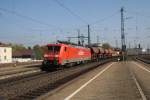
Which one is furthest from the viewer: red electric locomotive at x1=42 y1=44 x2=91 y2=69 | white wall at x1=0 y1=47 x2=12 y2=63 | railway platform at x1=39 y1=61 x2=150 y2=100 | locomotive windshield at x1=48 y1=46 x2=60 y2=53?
white wall at x1=0 y1=47 x2=12 y2=63

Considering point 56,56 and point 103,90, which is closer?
point 103,90

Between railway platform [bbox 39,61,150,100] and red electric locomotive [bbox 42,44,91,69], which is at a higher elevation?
red electric locomotive [bbox 42,44,91,69]

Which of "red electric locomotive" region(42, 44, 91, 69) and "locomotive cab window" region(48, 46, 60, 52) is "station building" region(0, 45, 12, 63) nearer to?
"red electric locomotive" region(42, 44, 91, 69)

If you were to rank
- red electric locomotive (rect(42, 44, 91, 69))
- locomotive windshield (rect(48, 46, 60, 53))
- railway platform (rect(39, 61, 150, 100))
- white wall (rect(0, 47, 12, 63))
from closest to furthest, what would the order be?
railway platform (rect(39, 61, 150, 100))
red electric locomotive (rect(42, 44, 91, 69))
locomotive windshield (rect(48, 46, 60, 53))
white wall (rect(0, 47, 12, 63))

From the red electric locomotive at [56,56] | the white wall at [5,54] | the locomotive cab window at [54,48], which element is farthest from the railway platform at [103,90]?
the white wall at [5,54]

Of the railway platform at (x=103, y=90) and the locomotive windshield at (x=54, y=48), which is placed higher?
the locomotive windshield at (x=54, y=48)

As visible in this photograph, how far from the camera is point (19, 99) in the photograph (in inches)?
621

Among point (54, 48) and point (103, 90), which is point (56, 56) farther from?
point (103, 90)

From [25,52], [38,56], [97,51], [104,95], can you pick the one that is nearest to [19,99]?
[104,95]

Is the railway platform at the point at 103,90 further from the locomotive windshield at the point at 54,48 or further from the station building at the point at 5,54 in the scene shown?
the station building at the point at 5,54

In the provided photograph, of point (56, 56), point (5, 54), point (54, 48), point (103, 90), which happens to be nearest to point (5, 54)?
point (5, 54)

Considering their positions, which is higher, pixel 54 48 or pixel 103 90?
pixel 54 48

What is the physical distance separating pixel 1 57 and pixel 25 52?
4224cm

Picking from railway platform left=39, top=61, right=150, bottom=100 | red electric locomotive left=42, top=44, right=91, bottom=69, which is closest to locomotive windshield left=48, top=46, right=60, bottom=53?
red electric locomotive left=42, top=44, right=91, bottom=69
